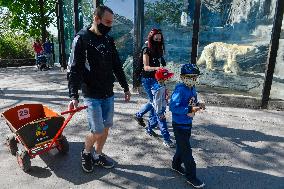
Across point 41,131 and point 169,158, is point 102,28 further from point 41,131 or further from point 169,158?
point 169,158

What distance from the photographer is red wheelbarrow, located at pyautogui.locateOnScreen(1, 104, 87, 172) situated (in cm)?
420

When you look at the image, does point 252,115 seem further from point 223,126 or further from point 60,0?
point 60,0

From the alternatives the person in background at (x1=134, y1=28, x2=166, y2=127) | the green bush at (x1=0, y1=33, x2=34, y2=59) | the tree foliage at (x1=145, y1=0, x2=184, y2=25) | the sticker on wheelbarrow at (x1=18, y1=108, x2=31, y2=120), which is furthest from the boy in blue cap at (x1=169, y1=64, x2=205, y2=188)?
the green bush at (x1=0, y1=33, x2=34, y2=59)

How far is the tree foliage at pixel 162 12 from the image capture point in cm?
798

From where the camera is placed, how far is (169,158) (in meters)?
4.77

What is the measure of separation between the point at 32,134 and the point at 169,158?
2.06 meters

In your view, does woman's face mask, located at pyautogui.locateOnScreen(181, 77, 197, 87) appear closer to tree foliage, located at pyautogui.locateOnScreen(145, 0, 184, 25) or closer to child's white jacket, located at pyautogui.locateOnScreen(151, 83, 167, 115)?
child's white jacket, located at pyautogui.locateOnScreen(151, 83, 167, 115)

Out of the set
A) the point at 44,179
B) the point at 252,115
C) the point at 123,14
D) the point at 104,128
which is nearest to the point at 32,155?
the point at 44,179

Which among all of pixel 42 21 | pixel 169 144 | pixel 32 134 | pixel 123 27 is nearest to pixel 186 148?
pixel 169 144

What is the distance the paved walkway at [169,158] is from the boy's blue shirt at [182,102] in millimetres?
925

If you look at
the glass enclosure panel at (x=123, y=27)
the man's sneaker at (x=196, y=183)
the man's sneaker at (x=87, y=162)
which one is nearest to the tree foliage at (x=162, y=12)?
the glass enclosure panel at (x=123, y=27)

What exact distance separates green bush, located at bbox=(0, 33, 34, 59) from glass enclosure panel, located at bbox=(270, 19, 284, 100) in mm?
15841

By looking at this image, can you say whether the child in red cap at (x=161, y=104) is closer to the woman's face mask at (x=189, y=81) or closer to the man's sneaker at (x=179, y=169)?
the man's sneaker at (x=179, y=169)

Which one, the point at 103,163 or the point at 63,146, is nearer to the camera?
the point at 103,163
